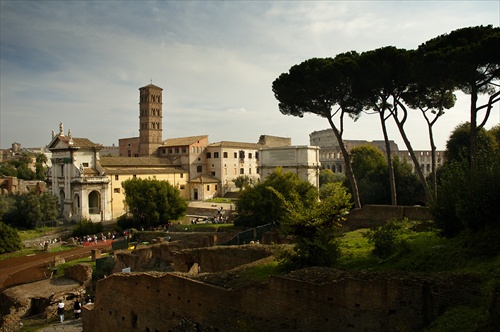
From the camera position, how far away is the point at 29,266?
25.2 metres

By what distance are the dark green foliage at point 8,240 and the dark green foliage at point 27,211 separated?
666 centimetres

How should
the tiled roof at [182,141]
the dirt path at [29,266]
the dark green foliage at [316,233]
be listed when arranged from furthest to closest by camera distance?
the tiled roof at [182,141] → the dirt path at [29,266] → the dark green foliage at [316,233]

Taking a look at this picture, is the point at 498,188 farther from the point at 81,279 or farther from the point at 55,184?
the point at 55,184

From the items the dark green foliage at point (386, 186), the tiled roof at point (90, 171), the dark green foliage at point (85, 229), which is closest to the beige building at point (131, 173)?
the tiled roof at point (90, 171)

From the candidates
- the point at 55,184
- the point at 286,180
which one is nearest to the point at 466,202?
the point at 286,180

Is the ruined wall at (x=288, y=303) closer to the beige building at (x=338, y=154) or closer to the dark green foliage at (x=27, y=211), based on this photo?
the dark green foliage at (x=27, y=211)

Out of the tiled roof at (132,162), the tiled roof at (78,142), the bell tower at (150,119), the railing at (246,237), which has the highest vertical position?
the bell tower at (150,119)

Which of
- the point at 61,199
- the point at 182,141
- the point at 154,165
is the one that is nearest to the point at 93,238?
the point at 61,199

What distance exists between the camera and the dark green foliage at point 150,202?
33219mm

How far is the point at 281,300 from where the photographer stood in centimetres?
861

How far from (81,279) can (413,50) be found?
61.8 feet

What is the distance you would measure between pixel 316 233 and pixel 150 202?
25.1m

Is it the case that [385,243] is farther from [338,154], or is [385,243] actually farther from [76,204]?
[338,154]

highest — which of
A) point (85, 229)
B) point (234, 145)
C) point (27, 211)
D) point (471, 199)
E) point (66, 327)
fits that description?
point (234, 145)
